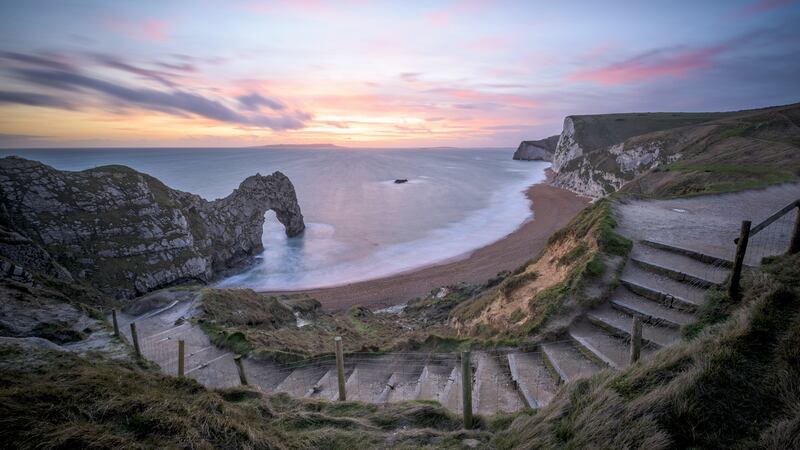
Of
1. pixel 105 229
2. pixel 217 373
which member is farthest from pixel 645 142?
pixel 105 229

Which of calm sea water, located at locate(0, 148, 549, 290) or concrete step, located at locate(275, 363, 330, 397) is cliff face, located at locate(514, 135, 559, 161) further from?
concrete step, located at locate(275, 363, 330, 397)

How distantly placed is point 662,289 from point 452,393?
5.64 m

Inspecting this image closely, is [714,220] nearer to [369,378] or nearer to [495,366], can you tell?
[495,366]

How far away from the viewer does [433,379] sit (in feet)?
26.4

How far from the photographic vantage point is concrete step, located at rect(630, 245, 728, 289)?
8.23m

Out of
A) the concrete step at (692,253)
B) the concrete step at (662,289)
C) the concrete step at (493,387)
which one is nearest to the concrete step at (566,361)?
the concrete step at (493,387)

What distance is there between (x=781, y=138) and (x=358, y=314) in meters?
39.6

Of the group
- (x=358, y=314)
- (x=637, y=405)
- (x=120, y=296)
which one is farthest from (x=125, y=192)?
(x=637, y=405)

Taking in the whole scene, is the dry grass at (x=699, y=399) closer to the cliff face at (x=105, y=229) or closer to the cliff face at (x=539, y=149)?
the cliff face at (x=105, y=229)

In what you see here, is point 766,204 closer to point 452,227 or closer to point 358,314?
point 358,314

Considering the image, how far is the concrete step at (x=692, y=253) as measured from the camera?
8.70m

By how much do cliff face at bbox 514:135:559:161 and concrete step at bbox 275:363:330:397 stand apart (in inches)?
6025

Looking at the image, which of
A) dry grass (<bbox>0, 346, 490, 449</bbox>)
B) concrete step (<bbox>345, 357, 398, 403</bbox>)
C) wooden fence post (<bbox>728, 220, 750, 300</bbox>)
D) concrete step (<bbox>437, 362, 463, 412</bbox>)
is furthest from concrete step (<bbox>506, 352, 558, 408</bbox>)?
wooden fence post (<bbox>728, 220, 750, 300</bbox>)

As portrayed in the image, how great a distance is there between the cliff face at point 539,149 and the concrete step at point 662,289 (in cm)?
14937
